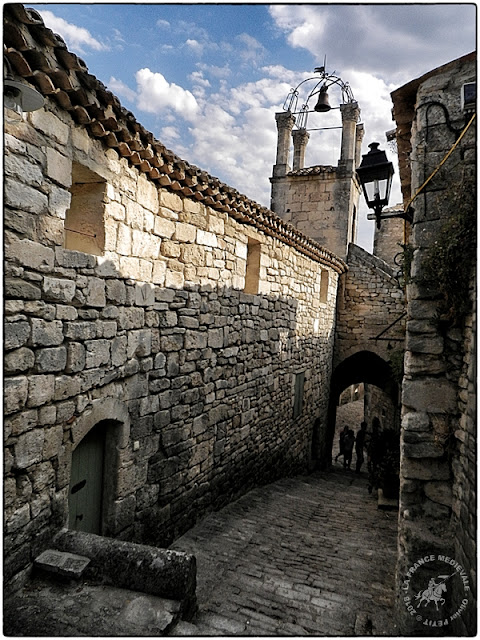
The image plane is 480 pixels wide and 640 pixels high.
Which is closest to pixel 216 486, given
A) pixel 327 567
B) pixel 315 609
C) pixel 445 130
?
pixel 327 567

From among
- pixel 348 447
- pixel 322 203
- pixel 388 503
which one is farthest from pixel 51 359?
pixel 348 447

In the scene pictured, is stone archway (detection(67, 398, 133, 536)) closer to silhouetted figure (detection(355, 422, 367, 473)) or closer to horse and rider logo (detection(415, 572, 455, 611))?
horse and rider logo (detection(415, 572, 455, 611))

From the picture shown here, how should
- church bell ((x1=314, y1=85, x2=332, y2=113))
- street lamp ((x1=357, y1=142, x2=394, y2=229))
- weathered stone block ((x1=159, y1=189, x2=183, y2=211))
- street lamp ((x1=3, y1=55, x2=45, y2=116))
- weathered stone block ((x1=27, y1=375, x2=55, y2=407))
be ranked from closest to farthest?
street lamp ((x1=3, y1=55, x2=45, y2=116)), weathered stone block ((x1=27, y1=375, x2=55, y2=407)), street lamp ((x1=357, y1=142, x2=394, y2=229)), weathered stone block ((x1=159, y1=189, x2=183, y2=211)), church bell ((x1=314, y1=85, x2=332, y2=113))

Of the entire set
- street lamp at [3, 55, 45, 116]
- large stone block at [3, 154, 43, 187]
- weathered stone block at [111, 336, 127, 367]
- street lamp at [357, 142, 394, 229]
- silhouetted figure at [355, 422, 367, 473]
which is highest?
street lamp at [357, 142, 394, 229]

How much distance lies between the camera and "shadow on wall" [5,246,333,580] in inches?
106

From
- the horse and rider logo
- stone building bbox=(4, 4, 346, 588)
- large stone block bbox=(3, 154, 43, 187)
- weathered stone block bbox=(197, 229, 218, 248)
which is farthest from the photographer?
weathered stone block bbox=(197, 229, 218, 248)

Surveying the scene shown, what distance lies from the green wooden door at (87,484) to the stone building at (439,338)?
104 inches

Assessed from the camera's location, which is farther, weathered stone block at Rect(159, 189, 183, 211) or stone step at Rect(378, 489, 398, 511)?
stone step at Rect(378, 489, 398, 511)

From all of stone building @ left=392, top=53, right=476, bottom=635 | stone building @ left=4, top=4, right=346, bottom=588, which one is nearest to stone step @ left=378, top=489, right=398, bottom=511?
stone building @ left=4, top=4, right=346, bottom=588

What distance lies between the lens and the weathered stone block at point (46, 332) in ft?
8.89

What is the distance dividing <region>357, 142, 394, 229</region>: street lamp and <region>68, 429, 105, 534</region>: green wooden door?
3.55m

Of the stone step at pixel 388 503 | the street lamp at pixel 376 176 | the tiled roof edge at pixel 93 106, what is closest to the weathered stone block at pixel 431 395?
the street lamp at pixel 376 176

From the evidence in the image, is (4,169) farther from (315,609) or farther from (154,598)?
(315,609)

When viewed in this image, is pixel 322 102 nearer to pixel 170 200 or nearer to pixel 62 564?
pixel 170 200
